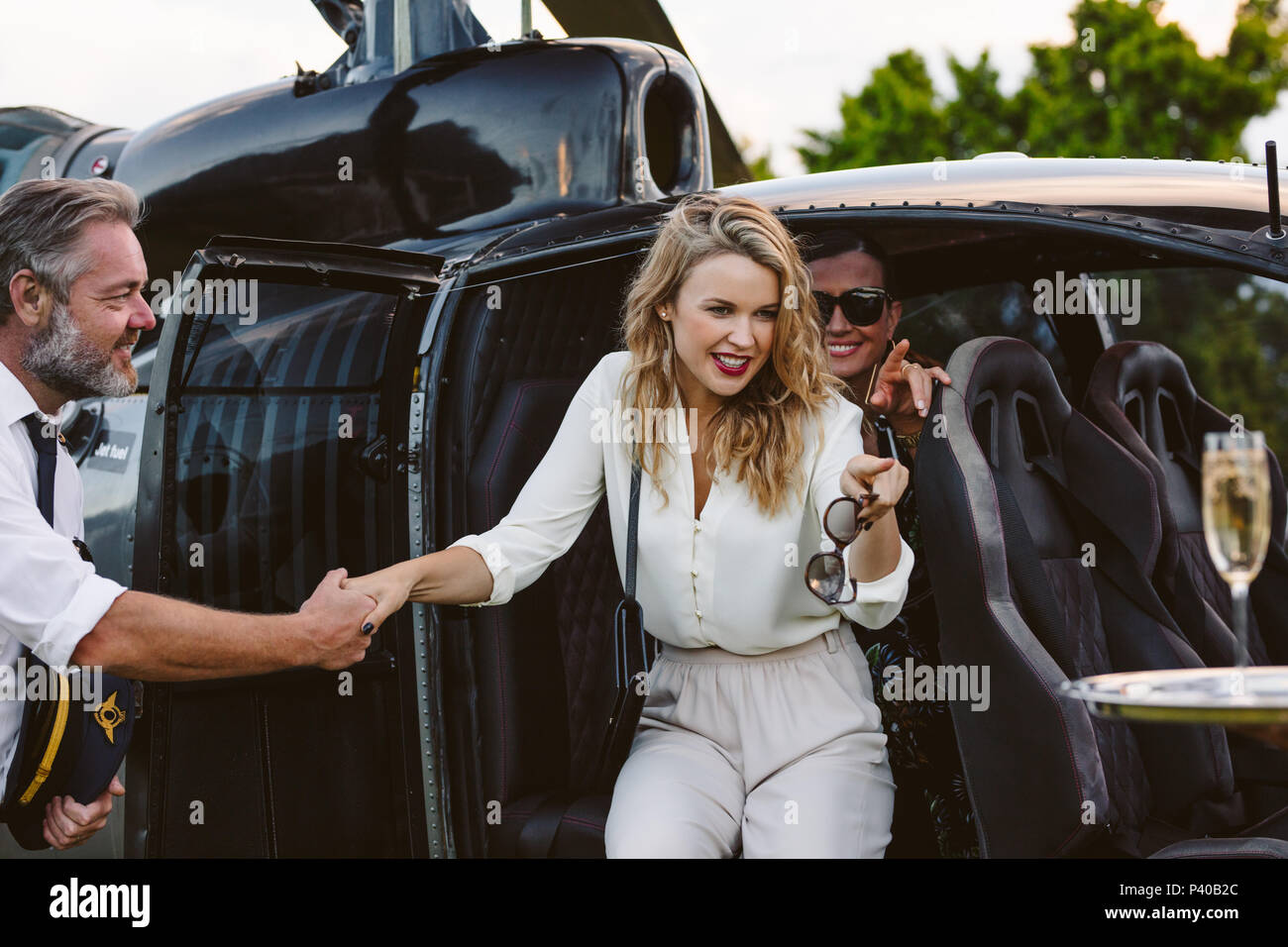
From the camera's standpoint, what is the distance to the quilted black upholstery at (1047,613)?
8.09 ft

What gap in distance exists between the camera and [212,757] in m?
2.90

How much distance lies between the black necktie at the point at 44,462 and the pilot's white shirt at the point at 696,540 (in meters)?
0.82

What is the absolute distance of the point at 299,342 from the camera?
3465 millimetres

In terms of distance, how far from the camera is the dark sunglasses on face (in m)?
3.19

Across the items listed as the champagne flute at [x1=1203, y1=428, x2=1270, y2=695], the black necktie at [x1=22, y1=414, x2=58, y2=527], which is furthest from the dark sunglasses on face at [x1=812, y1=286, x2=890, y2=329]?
the black necktie at [x1=22, y1=414, x2=58, y2=527]

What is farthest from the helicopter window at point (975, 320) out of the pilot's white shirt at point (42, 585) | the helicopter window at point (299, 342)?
the pilot's white shirt at point (42, 585)

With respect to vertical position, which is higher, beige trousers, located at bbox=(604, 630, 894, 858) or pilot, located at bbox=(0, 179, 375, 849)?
pilot, located at bbox=(0, 179, 375, 849)

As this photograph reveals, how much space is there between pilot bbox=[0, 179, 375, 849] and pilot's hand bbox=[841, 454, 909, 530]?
957 mm

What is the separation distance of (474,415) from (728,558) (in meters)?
0.93

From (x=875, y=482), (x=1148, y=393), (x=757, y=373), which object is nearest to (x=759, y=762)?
(x=875, y=482)

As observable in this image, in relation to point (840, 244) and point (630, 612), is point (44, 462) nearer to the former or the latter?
point (630, 612)

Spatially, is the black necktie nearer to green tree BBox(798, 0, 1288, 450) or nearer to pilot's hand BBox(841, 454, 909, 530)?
pilot's hand BBox(841, 454, 909, 530)

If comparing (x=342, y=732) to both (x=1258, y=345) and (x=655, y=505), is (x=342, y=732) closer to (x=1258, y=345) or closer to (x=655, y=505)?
(x=655, y=505)

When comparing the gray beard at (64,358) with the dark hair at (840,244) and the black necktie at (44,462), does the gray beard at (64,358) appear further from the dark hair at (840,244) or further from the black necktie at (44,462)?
the dark hair at (840,244)
